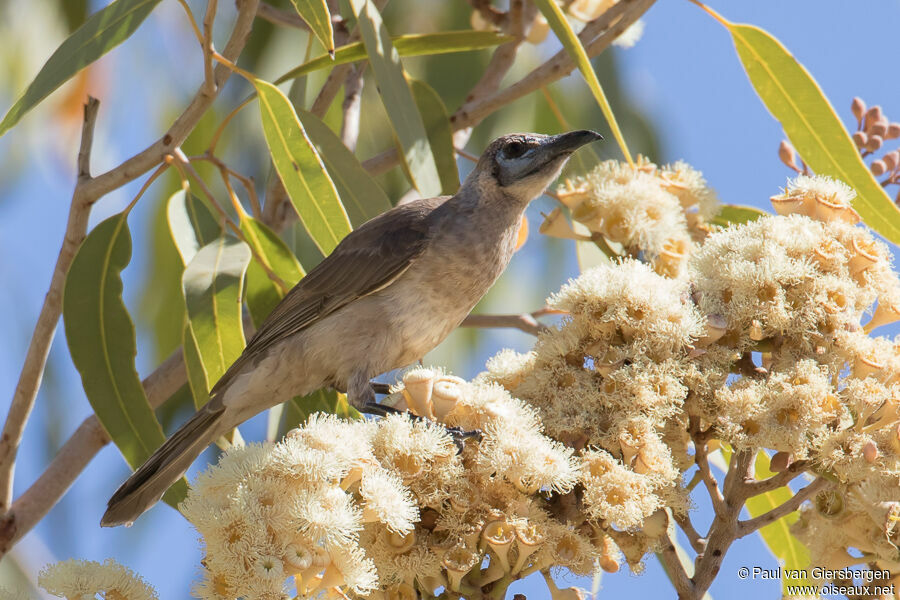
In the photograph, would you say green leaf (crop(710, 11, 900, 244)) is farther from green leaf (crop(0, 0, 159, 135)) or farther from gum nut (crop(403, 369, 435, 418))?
green leaf (crop(0, 0, 159, 135))

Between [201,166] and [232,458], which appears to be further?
[201,166]

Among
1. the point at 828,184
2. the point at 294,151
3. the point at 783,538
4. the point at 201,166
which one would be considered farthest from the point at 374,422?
the point at 201,166

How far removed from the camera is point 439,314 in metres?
3.32

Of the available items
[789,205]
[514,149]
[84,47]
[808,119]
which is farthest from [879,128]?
[84,47]

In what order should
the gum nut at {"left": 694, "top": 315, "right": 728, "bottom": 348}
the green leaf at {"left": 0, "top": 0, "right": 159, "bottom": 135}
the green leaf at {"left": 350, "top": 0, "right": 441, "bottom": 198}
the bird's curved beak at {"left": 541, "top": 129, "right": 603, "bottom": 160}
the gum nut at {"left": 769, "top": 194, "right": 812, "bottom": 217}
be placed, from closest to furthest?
the gum nut at {"left": 694, "top": 315, "right": 728, "bottom": 348}, the gum nut at {"left": 769, "top": 194, "right": 812, "bottom": 217}, the green leaf at {"left": 0, "top": 0, "right": 159, "bottom": 135}, the green leaf at {"left": 350, "top": 0, "right": 441, "bottom": 198}, the bird's curved beak at {"left": 541, "top": 129, "right": 603, "bottom": 160}

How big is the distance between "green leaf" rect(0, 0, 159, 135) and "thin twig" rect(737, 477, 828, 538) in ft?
6.74

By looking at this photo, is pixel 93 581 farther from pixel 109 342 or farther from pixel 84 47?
pixel 84 47

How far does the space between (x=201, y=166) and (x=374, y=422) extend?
8.54 ft

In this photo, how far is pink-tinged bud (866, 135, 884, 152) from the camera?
3.15 m

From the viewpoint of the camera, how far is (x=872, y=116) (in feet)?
10.4

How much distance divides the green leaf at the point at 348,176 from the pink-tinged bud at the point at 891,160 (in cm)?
149

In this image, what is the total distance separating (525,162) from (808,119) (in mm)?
882

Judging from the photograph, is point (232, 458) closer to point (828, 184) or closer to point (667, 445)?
point (667, 445)

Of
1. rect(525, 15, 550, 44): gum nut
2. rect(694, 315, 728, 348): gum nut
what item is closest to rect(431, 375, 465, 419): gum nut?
rect(694, 315, 728, 348): gum nut
